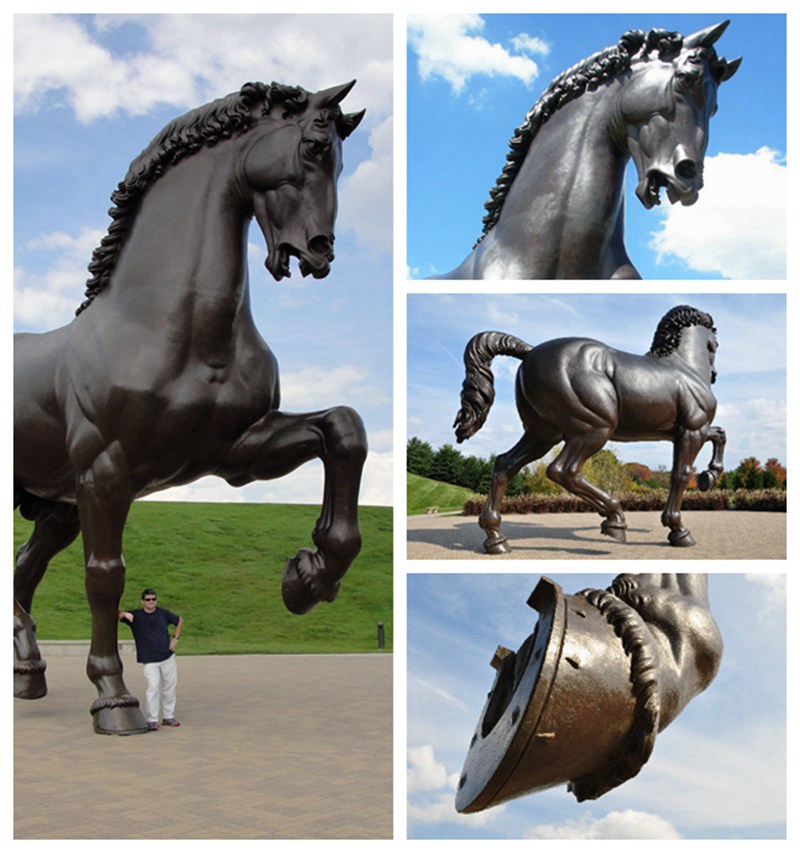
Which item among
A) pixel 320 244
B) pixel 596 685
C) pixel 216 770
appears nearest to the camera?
pixel 596 685

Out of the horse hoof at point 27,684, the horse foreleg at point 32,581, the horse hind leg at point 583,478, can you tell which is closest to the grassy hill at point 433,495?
the horse hind leg at point 583,478

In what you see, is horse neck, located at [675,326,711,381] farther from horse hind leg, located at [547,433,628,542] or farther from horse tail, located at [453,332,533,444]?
horse tail, located at [453,332,533,444]

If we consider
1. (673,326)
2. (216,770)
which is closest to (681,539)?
(673,326)

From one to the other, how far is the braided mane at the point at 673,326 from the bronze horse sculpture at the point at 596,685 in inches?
72.6

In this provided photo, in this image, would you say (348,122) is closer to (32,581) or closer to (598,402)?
(598,402)

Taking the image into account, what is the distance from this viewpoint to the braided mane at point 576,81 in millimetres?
3879

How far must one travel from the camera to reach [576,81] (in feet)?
13.7

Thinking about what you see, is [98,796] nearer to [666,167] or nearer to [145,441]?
[145,441]

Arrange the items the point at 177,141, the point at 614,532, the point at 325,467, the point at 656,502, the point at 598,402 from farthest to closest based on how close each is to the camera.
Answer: the point at 656,502
the point at 177,141
the point at 325,467
the point at 614,532
the point at 598,402

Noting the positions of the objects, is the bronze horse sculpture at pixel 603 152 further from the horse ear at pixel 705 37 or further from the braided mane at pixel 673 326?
the braided mane at pixel 673 326

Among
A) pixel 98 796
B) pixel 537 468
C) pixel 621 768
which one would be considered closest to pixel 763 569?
pixel 621 768

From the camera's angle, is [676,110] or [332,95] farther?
[332,95]

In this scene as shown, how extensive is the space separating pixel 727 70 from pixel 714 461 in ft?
6.21

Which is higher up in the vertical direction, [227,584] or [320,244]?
[320,244]
